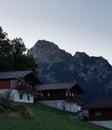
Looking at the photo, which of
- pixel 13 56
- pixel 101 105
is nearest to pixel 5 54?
pixel 13 56

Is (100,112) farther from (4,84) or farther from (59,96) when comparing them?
(59,96)

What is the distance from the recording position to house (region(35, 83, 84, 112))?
98.8 meters

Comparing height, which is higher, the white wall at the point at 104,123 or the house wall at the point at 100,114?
the house wall at the point at 100,114

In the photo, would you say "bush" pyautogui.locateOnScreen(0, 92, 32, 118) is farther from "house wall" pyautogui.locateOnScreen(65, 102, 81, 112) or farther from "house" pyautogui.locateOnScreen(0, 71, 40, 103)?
"house wall" pyautogui.locateOnScreen(65, 102, 81, 112)

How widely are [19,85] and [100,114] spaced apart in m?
21.1

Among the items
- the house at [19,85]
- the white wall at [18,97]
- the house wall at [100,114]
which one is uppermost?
the house at [19,85]

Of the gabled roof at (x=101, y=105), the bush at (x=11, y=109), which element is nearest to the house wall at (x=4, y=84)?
the gabled roof at (x=101, y=105)

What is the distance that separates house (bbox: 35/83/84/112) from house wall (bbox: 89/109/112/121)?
20.2 m

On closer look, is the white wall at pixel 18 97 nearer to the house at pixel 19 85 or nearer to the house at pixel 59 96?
the house at pixel 19 85

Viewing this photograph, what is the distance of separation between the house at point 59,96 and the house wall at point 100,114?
2022 centimetres

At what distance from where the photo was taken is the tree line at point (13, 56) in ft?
353

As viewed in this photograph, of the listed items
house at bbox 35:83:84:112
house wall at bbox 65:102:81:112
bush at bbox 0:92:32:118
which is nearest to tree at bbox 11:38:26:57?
house at bbox 35:83:84:112

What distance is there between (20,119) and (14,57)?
2620 inches

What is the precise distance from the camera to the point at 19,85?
91.6m
